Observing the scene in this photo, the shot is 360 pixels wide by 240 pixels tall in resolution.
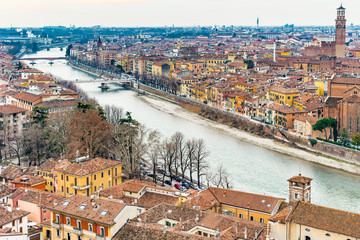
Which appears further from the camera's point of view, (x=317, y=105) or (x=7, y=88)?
(x=7, y=88)

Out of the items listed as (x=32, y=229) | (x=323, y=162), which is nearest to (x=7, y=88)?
(x=323, y=162)

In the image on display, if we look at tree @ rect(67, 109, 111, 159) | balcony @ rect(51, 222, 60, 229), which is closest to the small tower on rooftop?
balcony @ rect(51, 222, 60, 229)

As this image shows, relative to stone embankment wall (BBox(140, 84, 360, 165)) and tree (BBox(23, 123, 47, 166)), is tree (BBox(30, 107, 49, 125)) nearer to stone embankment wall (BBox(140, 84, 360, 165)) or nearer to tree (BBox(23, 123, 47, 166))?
tree (BBox(23, 123, 47, 166))

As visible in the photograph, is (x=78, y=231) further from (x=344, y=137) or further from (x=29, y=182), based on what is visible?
(x=344, y=137)

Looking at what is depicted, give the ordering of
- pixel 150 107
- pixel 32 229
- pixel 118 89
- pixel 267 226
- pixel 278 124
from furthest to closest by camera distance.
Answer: pixel 118 89 → pixel 150 107 → pixel 278 124 → pixel 32 229 → pixel 267 226

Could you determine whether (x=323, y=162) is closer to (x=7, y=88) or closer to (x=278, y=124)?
(x=278, y=124)

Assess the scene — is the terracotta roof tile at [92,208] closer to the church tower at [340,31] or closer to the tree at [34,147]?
the tree at [34,147]

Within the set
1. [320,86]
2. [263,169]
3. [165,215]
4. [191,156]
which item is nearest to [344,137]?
[263,169]

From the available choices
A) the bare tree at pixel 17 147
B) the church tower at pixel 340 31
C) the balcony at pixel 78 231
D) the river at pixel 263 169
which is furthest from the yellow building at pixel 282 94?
the balcony at pixel 78 231
